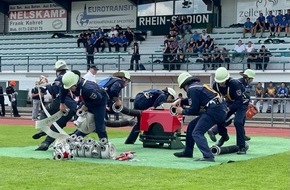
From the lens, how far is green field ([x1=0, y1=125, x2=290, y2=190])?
10.4 meters

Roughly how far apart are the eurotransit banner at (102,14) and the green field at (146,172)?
32424 millimetres

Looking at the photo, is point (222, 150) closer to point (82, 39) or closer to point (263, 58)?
point (263, 58)

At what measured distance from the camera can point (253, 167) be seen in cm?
1300

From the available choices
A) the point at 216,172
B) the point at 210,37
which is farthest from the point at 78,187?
the point at 210,37

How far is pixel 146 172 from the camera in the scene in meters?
11.9

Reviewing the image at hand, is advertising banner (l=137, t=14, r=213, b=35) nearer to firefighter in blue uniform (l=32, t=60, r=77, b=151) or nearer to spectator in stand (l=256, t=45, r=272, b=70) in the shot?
spectator in stand (l=256, t=45, r=272, b=70)

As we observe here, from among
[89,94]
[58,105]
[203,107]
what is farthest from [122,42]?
[203,107]

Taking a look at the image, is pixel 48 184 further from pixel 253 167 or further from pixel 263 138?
pixel 263 138

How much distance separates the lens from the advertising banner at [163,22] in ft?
144

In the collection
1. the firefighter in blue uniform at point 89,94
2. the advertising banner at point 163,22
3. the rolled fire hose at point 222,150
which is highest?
the advertising banner at point 163,22

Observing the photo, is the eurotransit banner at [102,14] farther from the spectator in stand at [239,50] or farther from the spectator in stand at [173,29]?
the spectator in stand at [239,50]

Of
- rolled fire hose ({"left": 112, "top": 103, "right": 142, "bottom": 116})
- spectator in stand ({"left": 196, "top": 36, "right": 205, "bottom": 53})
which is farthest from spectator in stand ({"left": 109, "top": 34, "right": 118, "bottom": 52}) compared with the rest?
rolled fire hose ({"left": 112, "top": 103, "right": 142, "bottom": 116})

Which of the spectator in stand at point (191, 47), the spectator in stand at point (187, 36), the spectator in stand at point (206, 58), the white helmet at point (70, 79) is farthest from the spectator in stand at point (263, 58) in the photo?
the white helmet at point (70, 79)

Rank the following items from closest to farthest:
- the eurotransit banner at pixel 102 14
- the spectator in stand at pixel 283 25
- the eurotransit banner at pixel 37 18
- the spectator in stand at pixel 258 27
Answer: the spectator in stand at pixel 283 25, the spectator in stand at pixel 258 27, the eurotransit banner at pixel 102 14, the eurotransit banner at pixel 37 18
